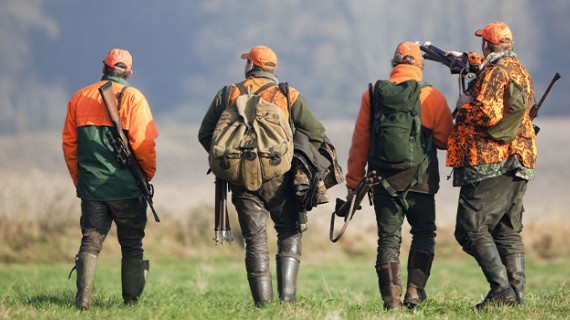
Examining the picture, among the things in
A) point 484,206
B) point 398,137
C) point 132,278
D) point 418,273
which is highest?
point 398,137

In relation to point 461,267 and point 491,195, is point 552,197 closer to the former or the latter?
point 461,267

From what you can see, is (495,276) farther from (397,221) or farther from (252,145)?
(252,145)

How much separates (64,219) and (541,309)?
13.7 meters

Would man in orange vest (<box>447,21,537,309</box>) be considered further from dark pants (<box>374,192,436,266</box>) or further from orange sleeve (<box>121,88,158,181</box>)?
orange sleeve (<box>121,88,158,181</box>)

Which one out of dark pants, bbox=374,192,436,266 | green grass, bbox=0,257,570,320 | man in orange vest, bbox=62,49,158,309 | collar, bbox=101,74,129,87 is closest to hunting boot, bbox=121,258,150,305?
green grass, bbox=0,257,570,320

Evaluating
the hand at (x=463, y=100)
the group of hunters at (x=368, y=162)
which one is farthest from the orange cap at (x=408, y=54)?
the hand at (x=463, y=100)

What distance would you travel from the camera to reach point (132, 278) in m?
10.2

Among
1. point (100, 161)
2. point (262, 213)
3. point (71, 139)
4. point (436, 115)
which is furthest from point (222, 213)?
point (436, 115)

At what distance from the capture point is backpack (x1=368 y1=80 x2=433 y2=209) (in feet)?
31.5

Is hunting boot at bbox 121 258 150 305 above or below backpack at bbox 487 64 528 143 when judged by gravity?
A: below

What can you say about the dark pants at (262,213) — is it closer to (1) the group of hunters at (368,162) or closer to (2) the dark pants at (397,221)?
(1) the group of hunters at (368,162)

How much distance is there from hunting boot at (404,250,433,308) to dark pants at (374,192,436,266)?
54 mm

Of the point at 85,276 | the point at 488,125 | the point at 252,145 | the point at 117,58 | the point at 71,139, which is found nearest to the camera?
the point at 252,145

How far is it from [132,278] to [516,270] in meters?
3.34
